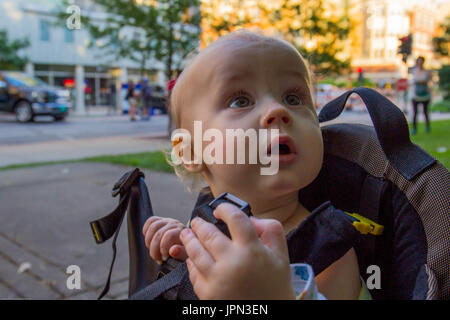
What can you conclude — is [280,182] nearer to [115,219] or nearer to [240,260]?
[240,260]

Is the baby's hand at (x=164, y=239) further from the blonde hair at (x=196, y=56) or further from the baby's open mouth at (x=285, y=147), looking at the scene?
the baby's open mouth at (x=285, y=147)

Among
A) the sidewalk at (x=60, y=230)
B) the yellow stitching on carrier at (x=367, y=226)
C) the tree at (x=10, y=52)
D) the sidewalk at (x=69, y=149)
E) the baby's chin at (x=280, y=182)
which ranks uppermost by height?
the tree at (x=10, y=52)

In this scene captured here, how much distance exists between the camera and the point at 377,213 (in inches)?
36.6

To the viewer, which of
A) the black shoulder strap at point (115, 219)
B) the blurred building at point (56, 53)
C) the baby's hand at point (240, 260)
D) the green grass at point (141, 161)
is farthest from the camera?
the blurred building at point (56, 53)

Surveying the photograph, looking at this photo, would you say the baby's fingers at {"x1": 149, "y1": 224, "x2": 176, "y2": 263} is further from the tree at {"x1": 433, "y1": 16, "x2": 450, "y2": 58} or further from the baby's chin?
the tree at {"x1": 433, "y1": 16, "x2": 450, "y2": 58}

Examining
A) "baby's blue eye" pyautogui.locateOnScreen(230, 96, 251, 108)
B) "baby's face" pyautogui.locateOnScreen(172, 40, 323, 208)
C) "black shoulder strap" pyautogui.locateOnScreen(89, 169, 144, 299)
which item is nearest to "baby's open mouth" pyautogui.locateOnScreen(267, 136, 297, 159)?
"baby's face" pyautogui.locateOnScreen(172, 40, 323, 208)

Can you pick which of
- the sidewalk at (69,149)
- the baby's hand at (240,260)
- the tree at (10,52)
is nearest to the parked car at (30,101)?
the sidewalk at (69,149)

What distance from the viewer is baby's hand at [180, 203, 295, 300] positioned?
1.92 feet

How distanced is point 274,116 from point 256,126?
4cm

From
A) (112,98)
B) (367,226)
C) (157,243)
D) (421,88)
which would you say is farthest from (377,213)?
(112,98)

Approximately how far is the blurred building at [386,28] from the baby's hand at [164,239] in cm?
144

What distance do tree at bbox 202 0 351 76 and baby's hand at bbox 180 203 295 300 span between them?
17.9ft

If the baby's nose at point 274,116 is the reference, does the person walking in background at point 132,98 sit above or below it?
above

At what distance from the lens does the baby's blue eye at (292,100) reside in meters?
0.92
